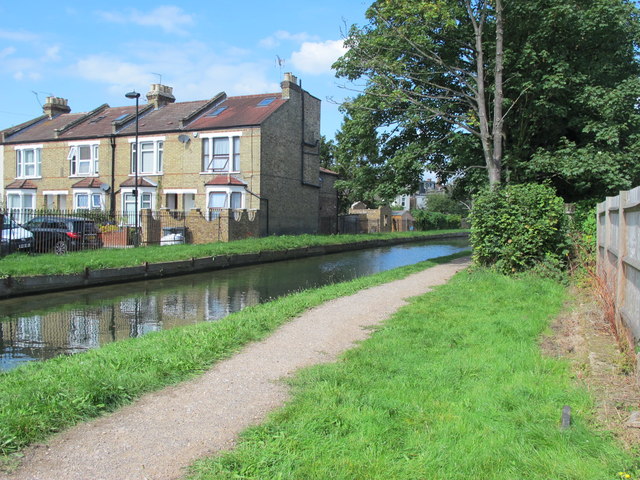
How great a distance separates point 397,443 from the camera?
398 centimetres

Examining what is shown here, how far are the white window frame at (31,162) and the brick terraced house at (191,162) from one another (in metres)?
0.07

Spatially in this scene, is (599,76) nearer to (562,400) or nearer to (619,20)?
(619,20)

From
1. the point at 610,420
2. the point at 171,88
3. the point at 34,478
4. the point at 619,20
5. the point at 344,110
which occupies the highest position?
A: the point at 171,88

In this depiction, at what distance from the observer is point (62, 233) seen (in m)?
20.6

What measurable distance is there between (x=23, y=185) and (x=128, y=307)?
30.2m

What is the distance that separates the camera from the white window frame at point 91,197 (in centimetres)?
3478

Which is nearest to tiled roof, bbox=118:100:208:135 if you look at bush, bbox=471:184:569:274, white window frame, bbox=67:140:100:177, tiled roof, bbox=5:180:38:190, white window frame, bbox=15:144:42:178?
white window frame, bbox=67:140:100:177

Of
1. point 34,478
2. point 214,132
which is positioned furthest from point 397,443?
point 214,132

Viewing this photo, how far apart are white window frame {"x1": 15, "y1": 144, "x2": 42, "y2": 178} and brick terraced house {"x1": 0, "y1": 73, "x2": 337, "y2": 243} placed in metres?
0.07

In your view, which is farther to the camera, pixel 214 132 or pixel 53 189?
pixel 53 189

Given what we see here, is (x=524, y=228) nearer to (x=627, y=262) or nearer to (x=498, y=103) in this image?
(x=498, y=103)

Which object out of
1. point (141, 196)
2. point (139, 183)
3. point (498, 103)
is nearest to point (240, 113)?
point (139, 183)

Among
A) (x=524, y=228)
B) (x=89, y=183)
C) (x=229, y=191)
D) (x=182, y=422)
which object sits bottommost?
(x=182, y=422)

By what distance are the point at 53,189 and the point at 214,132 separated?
13337 millimetres
